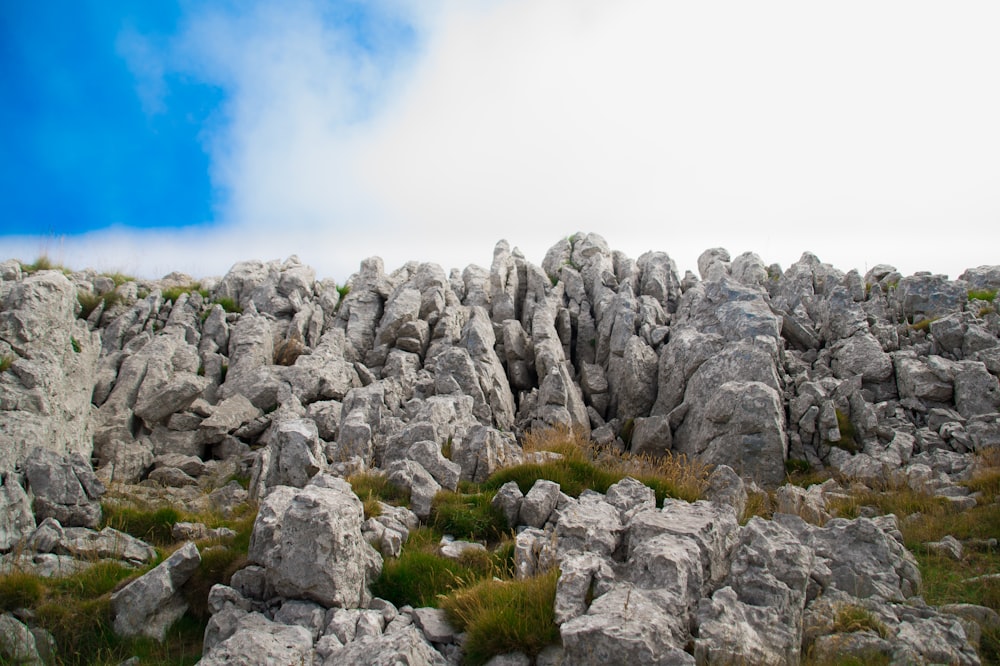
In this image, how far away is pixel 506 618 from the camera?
8367 millimetres

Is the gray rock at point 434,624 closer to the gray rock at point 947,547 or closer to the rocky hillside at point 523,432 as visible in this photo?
the rocky hillside at point 523,432

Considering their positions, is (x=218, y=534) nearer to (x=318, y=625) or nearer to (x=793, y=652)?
(x=318, y=625)

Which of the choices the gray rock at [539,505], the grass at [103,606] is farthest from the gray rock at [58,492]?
the gray rock at [539,505]

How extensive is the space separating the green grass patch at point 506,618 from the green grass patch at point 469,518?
3.40 metres

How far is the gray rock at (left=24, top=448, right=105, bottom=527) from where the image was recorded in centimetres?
1364

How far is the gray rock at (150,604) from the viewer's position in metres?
9.62

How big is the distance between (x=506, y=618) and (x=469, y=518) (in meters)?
4.73

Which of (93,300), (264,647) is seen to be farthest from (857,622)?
(93,300)

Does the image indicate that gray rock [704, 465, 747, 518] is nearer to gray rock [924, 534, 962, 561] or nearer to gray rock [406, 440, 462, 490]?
gray rock [924, 534, 962, 561]

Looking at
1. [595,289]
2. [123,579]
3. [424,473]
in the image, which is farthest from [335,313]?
[123,579]

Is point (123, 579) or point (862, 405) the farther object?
point (862, 405)

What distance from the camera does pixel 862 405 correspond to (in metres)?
24.2

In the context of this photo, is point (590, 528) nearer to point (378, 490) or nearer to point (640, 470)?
point (640, 470)

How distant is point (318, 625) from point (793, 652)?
21.1ft
